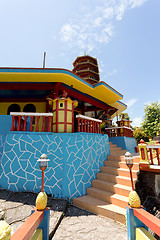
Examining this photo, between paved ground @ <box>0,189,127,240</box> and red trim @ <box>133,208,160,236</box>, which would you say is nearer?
red trim @ <box>133,208,160,236</box>

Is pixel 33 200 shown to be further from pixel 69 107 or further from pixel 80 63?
pixel 80 63

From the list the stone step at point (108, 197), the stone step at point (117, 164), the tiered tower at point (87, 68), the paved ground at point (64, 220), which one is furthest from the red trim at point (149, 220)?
the tiered tower at point (87, 68)

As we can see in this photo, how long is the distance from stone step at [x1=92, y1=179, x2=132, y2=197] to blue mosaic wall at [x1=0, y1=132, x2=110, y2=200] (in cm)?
37

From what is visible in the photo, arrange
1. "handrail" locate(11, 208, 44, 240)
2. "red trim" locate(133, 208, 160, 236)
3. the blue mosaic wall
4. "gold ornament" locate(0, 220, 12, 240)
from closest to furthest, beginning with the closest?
"gold ornament" locate(0, 220, 12, 240) → "handrail" locate(11, 208, 44, 240) → "red trim" locate(133, 208, 160, 236) → the blue mosaic wall

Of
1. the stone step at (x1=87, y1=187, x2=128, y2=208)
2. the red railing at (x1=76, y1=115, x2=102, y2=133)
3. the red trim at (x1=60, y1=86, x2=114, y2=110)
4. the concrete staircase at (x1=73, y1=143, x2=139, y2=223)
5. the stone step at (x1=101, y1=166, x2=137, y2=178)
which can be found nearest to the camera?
the concrete staircase at (x1=73, y1=143, x2=139, y2=223)

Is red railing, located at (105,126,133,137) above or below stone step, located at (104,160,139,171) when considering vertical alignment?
above

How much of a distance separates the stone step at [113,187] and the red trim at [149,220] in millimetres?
1838

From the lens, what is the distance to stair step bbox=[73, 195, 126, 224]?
3.62m

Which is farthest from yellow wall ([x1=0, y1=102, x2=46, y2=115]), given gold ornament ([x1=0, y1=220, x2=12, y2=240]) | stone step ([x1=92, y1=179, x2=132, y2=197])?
gold ornament ([x1=0, y1=220, x2=12, y2=240])

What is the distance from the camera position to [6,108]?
341 inches

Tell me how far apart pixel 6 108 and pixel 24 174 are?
19.8ft

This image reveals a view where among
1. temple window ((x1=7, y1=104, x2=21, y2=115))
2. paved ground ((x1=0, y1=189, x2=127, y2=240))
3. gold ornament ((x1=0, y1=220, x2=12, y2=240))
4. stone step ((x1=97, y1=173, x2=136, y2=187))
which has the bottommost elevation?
paved ground ((x1=0, y1=189, x2=127, y2=240))

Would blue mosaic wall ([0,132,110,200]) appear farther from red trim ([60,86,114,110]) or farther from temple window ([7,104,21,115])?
temple window ([7,104,21,115])

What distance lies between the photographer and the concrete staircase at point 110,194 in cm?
384
